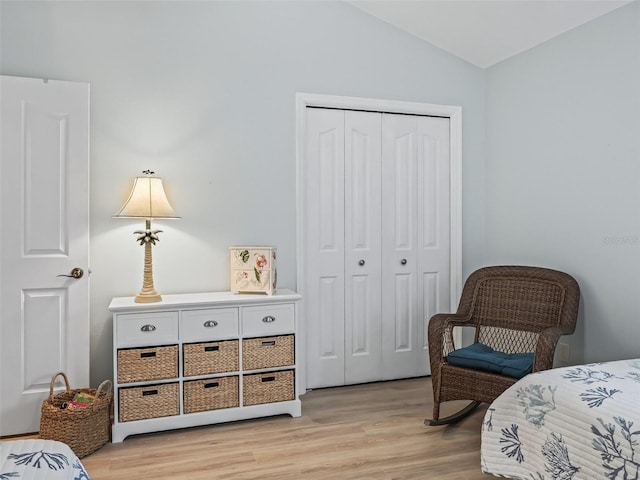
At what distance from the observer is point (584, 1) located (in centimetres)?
287

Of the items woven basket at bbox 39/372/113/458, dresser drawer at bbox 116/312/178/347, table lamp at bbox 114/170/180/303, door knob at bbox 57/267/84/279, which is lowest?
woven basket at bbox 39/372/113/458

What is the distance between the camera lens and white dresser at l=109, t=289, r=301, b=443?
2.72 meters

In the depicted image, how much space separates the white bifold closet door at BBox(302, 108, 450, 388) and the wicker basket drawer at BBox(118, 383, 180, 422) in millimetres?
1044

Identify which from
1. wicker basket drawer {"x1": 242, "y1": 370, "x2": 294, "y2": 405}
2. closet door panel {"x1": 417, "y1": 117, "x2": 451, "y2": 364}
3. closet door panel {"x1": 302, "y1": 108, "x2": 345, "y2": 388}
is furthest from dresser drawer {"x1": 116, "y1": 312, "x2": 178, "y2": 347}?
closet door panel {"x1": 417, "y1": 117, "x2": 451, "y2": 364}

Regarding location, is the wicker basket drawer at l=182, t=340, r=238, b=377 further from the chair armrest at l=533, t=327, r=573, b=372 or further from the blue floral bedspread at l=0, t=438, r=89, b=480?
the chair armrest at l=533, t=327, r=573, b=372

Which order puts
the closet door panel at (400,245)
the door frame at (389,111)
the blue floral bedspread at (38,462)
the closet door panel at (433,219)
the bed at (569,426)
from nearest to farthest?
1. the blue floral bedspread at (38,462)
2. the bed at (569,426)
3. the door frame at (389,111)
4. the closet door panel at (400,245)
5. the closet door panel at (433,219)

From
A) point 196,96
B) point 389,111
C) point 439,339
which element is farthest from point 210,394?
point 389,111

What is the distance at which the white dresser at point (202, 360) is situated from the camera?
107 inches

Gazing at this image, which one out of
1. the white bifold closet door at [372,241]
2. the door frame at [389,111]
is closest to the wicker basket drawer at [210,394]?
the door frame at [389,111]

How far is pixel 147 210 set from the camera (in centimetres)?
282

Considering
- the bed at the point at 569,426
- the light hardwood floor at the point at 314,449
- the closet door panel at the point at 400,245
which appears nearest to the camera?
the bed at the point at 569,426

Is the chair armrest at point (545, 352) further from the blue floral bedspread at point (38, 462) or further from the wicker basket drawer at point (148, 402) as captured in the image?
the blue floral bedspread at point (38, 462)

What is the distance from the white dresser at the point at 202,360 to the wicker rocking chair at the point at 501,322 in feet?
2.90

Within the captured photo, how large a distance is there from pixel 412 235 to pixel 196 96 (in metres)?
1.84
